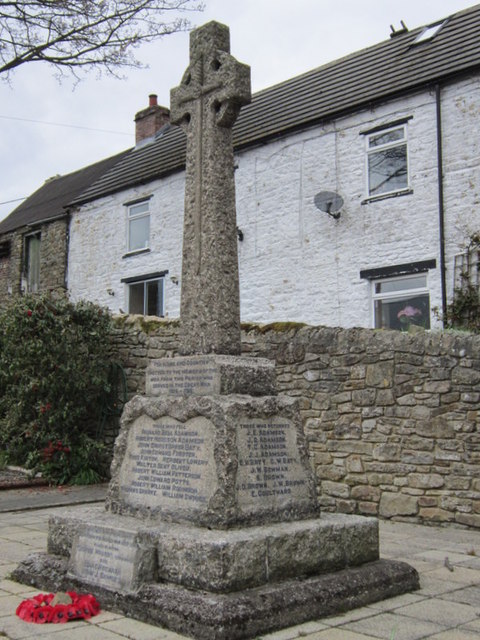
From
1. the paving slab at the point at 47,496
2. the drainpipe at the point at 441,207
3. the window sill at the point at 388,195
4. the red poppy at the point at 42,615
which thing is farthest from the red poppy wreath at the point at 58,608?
the window sill at the point at 388,195

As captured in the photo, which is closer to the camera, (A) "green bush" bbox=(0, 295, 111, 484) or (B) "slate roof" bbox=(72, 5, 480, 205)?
(A) "green bush" bbox=(0, 295, 111, 484)

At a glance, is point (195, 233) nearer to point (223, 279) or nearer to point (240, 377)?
point (223, 279)

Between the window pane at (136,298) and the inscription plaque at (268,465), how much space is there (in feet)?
40.8

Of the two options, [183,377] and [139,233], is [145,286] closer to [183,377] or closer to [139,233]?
[139,233]

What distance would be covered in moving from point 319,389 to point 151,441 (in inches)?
163

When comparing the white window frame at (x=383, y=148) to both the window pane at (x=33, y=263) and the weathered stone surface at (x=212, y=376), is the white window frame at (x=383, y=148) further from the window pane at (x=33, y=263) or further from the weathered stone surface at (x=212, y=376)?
the window pane at (x=33, y=263)

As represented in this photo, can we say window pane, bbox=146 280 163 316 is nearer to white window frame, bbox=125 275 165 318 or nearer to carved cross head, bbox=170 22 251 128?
white window frame, bbox=125 275 165 318

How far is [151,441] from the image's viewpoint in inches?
188

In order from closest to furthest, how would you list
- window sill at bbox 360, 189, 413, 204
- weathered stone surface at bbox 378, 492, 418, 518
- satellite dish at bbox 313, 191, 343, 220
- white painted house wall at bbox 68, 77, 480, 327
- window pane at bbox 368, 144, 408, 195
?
1. weathered stone surface at bbox 378, 492, 418, 518
2. white painted house wall at bbox 68, 77, 480, 327
3. window sill at bbox 360, 189, 413, 204
4. window pane at bbox 368, 144, 408, 195
5. satellite dish at bbox 313, 191, 343, 220

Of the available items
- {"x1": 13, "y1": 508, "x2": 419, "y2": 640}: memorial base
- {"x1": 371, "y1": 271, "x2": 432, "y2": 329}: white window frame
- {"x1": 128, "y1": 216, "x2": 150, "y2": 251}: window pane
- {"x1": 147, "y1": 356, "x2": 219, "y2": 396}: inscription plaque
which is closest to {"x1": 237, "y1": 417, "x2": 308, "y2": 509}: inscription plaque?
{"x1": 13, "y1": 508, "x2": 419, "y2": 640}: memorial base

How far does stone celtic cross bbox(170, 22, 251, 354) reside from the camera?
4789 millimetres

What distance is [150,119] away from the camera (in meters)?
20.5

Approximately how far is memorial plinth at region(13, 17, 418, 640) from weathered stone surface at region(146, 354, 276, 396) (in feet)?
0.03

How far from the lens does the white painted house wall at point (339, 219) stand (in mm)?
11547
